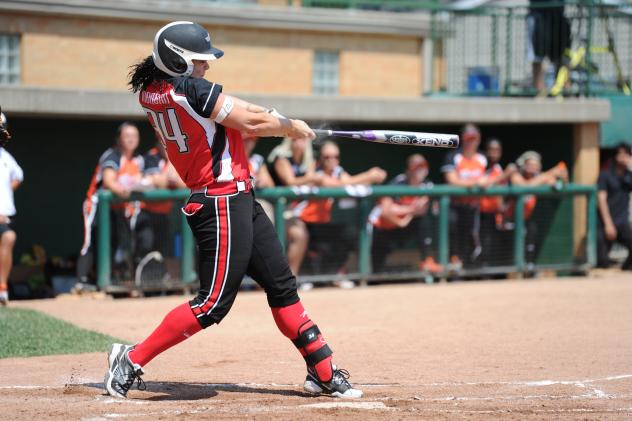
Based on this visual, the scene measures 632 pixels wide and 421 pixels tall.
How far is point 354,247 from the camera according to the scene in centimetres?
1130

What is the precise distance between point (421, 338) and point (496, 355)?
3.11 ft

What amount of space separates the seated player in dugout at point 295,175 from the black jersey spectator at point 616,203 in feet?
12.8

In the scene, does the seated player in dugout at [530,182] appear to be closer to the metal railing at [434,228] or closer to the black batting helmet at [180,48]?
the metal railing at [434,228]

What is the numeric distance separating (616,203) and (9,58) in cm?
826

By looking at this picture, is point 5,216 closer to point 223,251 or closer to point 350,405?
point 223,251

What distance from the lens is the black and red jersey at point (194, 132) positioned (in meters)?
5.26

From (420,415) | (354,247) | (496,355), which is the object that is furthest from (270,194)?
(420,415)

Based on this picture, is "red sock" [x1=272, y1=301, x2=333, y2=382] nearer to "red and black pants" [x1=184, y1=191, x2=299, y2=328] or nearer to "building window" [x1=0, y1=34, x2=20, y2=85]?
"red and black pants" [x1=184, y1=191, x2=299, y2=328]

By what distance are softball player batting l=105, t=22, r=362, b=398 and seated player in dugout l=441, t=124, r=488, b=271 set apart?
254 inches

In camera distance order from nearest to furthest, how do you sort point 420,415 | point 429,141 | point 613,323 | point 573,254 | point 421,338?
point 420,415 → point 429,141 → point 421,338 → point 613,323 → point 573,254

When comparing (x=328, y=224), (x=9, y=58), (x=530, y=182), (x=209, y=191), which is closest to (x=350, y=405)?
(x=209, y=191)

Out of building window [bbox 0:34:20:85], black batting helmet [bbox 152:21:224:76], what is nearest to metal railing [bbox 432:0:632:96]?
building window [bbox 0:34:20:85]

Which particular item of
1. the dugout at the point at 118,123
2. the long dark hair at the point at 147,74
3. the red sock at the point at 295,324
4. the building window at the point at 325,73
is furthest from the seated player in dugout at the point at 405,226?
the long dark hair at the point at 147,74

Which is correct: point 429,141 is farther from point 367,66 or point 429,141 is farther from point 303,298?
point 367,66
